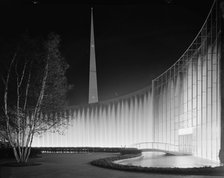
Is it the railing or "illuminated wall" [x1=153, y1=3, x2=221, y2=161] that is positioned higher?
"illuminated wall" [x1=153, y1=3, x2=221, y2=161]

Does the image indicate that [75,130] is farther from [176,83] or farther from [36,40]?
[36,40]

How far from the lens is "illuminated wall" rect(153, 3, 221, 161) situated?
2305 cm

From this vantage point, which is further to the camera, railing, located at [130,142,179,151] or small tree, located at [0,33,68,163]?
railing, located at [130,142,179,151]

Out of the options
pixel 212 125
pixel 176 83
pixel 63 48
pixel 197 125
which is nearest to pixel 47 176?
pixel 212 125

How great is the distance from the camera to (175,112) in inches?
1249

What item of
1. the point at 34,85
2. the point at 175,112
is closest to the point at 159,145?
the point at 175,112

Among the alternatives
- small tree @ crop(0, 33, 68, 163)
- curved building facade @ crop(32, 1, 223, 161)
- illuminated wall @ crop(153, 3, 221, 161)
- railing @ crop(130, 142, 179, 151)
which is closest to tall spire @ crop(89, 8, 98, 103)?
curved building facade @ crop(32, 1, 223, 161)

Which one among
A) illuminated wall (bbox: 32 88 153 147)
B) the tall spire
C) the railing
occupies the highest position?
the tall spire

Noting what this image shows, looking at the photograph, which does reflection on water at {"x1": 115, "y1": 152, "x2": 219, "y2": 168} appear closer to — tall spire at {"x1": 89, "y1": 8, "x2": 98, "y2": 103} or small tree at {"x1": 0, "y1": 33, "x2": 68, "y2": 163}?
small tree at {"x1": 0, "y1": 33, "x2": 68, "y2": 163}

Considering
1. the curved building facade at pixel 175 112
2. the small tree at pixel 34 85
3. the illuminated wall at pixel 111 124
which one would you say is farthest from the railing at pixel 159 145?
the small tree at pixel 34 85

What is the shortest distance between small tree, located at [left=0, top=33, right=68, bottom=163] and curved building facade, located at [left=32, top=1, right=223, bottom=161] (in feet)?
12.6

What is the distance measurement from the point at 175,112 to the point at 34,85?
14605 mm

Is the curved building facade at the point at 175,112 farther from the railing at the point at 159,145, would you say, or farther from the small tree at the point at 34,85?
the small tree at the point at 34,85

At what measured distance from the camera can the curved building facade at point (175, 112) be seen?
23188 millimetres
